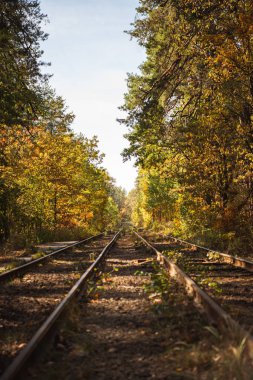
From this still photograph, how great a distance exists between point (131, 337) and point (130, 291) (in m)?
2.83

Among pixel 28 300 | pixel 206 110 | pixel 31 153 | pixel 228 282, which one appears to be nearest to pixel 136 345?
pixel 28 300

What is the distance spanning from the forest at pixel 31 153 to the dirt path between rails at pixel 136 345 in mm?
10081

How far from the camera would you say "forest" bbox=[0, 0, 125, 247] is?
551 inches

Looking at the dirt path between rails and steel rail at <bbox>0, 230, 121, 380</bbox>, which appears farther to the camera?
the dirt path between rails

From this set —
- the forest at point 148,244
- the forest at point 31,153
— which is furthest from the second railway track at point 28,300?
the forest at point 31,153

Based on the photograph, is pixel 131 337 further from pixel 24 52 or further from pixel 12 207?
pixel 12 207

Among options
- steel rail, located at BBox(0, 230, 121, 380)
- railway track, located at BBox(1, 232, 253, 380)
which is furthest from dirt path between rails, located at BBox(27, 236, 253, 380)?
steel rail, located at BBox(0, 230, 121, 380)

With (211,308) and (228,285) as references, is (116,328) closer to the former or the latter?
(211,308)

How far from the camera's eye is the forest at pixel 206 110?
41.9 feet

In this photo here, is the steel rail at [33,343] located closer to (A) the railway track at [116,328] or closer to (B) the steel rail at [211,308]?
(A) the railway track at [116,328]

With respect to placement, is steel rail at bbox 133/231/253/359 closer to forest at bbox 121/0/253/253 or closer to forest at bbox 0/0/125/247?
forest at bbox 121/0/253/253

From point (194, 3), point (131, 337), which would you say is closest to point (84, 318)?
point (131, 337)

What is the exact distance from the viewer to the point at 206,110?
15977 millimetres

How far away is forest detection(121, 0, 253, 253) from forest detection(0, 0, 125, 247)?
4.70 m
